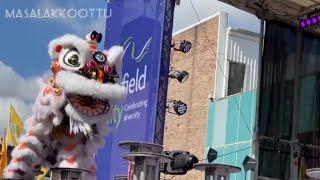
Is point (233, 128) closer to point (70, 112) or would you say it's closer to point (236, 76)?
point (236, 76)

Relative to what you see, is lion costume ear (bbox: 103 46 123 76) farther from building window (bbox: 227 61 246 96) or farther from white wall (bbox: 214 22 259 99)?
building window (bbox: 227 61 246 96)

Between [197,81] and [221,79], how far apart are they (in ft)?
4.80

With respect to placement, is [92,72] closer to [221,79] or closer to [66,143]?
Result: [66,143]

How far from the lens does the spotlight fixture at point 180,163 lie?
1166 centimetres

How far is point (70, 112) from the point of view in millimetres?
8625

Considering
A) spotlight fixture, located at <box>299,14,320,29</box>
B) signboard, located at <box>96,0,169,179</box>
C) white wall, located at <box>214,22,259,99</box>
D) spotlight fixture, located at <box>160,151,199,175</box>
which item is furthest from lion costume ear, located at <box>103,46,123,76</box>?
white wall, located at <box>214,22,259,99</box>

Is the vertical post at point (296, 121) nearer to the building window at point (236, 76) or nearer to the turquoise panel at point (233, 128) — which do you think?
the turquoise panel at point (233, 128)

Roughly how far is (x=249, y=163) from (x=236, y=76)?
7264 millimetres

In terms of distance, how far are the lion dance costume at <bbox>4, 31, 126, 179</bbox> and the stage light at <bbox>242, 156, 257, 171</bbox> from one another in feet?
24.1

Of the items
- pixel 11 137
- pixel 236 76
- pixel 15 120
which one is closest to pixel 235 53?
pixel 236 76

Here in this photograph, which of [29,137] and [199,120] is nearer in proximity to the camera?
[29,137]

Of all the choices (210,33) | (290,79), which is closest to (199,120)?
(210,33)

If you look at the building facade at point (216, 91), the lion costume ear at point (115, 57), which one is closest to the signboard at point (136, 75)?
the building facade at point (216, 91)

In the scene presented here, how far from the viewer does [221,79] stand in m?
22.9
